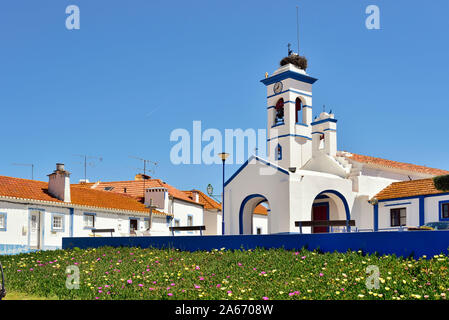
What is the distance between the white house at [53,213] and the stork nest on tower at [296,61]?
13.6m

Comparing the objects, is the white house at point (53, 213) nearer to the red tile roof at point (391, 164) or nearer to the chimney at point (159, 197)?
the chimney at point (159, 197)

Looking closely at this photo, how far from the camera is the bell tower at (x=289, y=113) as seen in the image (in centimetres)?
3123

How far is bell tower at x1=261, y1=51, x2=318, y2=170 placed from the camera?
31234 mm

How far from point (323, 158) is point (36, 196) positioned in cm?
1699

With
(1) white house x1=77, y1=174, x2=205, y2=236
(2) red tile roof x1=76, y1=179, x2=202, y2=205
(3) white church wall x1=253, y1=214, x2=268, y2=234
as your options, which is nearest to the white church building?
(1) white house x1=77, y1=174, x2=205, y2=236

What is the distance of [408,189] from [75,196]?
20025mm

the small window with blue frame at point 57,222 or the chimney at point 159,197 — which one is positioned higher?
the chimney at point 159,197

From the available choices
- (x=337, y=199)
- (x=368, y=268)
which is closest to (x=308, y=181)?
(x=337, y=199)

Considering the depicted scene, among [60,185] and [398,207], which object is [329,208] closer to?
[398,207]

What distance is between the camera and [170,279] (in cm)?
1356

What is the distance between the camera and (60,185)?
30.7 metres

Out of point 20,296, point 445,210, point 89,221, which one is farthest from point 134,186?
point 20,296

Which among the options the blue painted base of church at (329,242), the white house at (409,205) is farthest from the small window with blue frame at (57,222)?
the white house at (409,205)
